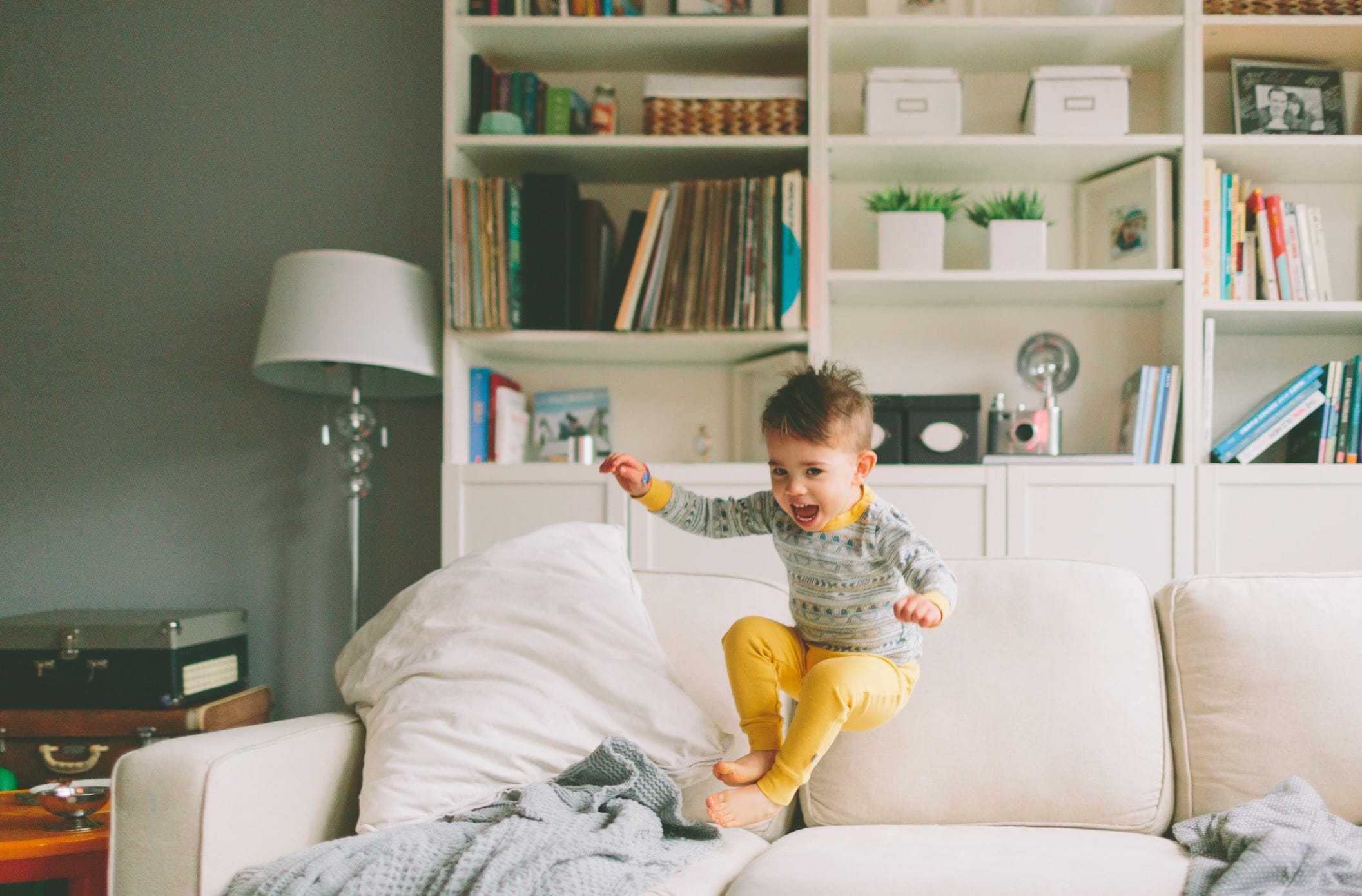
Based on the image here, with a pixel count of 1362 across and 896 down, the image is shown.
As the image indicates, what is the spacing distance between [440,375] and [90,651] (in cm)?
101

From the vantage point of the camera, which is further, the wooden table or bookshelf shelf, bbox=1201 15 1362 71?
bookshelf shelf, bbox=1201 15 1362 71

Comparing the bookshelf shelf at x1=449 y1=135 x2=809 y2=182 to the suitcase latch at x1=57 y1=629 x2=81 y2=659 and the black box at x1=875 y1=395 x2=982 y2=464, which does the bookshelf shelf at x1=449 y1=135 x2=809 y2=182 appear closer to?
the black box at x1=875 y1=395 x2=982 y2=464

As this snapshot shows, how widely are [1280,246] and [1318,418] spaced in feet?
1.47

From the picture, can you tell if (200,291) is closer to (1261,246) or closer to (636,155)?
(636,155)

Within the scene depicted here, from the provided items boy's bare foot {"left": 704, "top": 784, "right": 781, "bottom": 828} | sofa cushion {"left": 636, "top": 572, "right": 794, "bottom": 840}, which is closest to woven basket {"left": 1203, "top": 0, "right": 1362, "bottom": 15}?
sofa cushion {"left": 636, "top": 572, "right": 794, "bottom": 840}

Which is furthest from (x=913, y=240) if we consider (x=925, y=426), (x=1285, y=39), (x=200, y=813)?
(x=200, y=813)

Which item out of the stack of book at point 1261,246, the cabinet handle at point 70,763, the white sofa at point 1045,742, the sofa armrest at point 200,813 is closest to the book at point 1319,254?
the stack of book at point 1261,246

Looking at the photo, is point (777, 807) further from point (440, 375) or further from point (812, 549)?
point (440, 375)

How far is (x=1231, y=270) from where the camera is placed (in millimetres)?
2234

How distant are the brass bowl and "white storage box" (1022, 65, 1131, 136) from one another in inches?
96.3

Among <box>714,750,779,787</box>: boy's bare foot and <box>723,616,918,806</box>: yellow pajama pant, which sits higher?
<box>723,616,918,806</box>: yellow pajama pant

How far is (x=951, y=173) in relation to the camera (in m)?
2.41

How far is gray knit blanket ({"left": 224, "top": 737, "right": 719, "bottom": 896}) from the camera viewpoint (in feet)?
3.21

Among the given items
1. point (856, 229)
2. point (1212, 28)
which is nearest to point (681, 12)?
point (856, 229)
